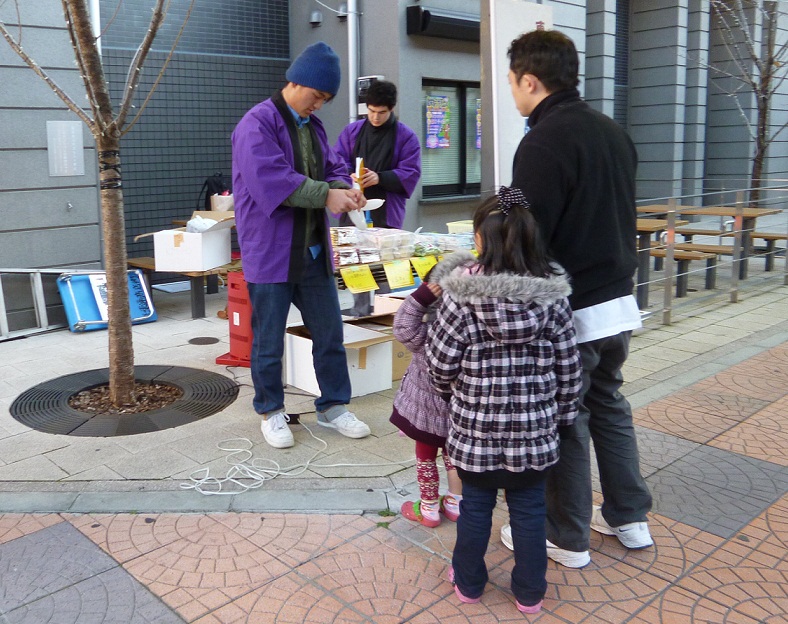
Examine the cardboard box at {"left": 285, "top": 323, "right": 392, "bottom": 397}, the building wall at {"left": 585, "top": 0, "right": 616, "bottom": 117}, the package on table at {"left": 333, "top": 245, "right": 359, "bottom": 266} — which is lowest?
the cardboard box at {"left": 285, "top": 323, "right": 392, "bottom": 397}

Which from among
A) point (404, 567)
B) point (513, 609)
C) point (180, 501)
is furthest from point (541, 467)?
point (180, 501)

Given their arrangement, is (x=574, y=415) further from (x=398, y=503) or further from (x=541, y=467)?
(x=398, y=503)

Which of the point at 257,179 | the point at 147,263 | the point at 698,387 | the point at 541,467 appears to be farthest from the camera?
the point at 147,263

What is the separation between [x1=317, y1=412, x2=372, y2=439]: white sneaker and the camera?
4.43 m

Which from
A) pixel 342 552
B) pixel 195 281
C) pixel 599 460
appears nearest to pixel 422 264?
pixel 599 460

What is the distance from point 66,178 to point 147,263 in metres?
1.07

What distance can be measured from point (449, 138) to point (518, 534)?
27.9ft

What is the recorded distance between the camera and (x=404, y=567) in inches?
125

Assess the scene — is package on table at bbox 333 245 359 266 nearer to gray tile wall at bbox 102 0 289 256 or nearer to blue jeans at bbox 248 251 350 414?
blue jeans at bbox 248 251 350 414

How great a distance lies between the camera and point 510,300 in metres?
2.63

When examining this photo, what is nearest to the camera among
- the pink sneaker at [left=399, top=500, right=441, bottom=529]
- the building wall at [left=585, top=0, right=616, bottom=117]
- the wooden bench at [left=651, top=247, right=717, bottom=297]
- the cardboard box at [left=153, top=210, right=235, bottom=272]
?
the pink sneaker at [left=399, top=500, right=441, bottom=529]

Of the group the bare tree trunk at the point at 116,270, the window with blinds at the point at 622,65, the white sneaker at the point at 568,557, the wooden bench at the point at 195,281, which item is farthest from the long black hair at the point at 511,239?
the window with blinds at the point at 622,65

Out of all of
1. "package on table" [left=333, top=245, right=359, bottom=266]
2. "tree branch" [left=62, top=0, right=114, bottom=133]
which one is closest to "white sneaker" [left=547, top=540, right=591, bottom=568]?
"package on table" [left=333, top=245, right=359, bottom=266]

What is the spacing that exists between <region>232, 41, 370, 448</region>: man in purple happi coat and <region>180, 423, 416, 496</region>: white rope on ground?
180 mm
